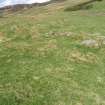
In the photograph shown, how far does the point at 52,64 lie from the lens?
24.2m

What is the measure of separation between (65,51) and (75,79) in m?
5.45

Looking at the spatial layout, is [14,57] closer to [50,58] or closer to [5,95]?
[50,58]

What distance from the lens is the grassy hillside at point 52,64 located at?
1981cm

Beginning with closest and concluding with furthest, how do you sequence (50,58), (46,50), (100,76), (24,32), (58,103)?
(58,103) → (100,76) → (50,58) → (46,50) → (24,32)

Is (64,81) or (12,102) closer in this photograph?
(12,102)

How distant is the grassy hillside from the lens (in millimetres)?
19812

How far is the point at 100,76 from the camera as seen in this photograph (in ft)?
75.8

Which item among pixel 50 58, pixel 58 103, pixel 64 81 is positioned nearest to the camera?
pixel 58 103

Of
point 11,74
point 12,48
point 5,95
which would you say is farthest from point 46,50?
point 5,95

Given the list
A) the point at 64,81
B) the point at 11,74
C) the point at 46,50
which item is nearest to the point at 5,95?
→ the point at 11,74

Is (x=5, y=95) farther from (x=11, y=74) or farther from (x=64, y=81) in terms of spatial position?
(x=64, y=81)

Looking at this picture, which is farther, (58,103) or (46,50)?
(46,50)

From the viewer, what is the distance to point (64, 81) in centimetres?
2164

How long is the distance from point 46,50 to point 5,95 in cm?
852
